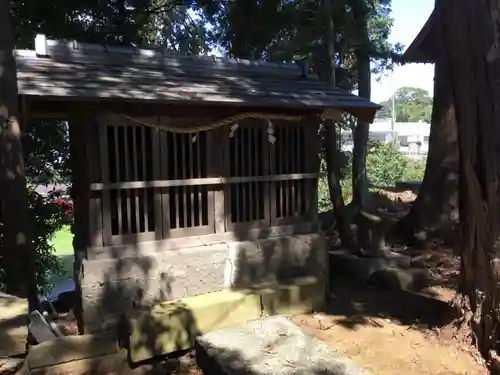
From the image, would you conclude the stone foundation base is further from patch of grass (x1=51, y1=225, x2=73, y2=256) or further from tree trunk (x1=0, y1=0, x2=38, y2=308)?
patch of grass (x1=51, y1=225, x2=73, y2=256)

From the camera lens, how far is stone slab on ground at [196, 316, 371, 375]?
14.7 ft

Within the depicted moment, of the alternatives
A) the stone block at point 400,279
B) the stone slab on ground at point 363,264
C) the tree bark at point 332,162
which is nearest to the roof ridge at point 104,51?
the tree bark at point 332,162

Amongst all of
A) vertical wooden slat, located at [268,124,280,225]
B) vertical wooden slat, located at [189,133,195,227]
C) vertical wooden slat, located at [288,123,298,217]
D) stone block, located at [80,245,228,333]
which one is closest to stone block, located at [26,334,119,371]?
stone block, located at [80,245,228,333]

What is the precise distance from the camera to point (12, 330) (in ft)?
10.5

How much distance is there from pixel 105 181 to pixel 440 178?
23.6 feet

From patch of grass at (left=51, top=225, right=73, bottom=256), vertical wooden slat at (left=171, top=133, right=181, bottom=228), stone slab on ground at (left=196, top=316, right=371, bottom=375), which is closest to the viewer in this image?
stone slab on ground at (left=196, top=316, right=371, bottom=375)

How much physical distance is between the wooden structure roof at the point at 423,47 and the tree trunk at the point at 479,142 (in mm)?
5329

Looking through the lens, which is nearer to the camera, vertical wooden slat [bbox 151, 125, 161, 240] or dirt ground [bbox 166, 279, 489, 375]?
dirt ground [bbox 166, 279, 489, 375]

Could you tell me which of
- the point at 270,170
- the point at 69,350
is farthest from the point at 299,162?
the point at 69,350

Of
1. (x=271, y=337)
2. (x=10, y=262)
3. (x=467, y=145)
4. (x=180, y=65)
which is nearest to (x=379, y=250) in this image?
(x=467, y=145)

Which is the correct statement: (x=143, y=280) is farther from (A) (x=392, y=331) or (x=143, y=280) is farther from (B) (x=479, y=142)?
(B) (x=479, y=142)

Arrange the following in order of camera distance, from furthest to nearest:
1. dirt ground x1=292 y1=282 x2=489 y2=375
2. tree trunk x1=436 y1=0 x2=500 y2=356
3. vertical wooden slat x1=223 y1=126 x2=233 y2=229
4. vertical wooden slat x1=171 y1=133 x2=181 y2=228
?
1. vertical wooden slat x1=223 y1=126 x2=233 y2=229
2. vertical wooden slat x1=171 y1=133 x2=181 y2=228
3. dirt ground x1=292 y1=282 x2=489 y2=375
4. tree trunk x1=436 y1=0 x2=500 y2=356

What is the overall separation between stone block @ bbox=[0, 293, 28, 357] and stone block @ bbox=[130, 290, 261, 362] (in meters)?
2.07

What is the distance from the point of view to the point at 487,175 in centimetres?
528
